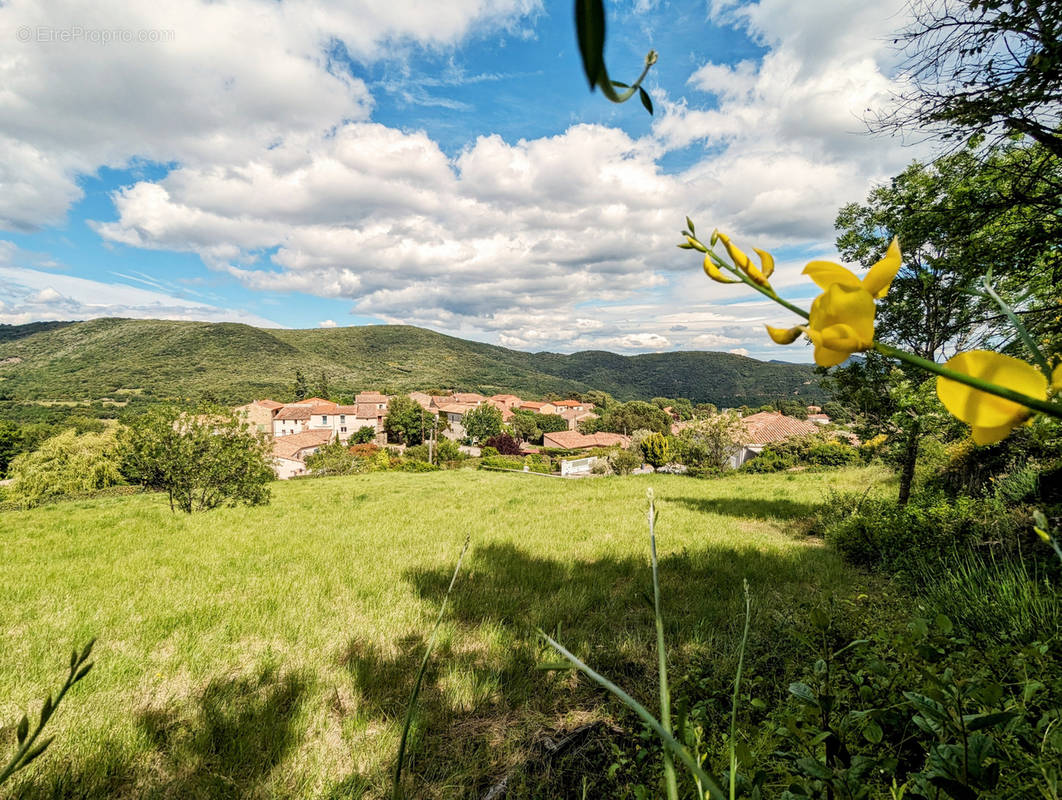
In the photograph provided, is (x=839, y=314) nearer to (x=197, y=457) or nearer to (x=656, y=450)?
(x=197, y=457)

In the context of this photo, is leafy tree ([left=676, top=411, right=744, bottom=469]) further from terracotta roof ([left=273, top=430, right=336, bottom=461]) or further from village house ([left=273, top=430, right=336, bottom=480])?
terracotta roof ([left=273, top=430, right=336, bottom=461])

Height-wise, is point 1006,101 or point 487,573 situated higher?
point 1006,101

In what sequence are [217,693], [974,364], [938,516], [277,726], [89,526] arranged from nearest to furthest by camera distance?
[974,364] → [277,726] → [217,693] → [938,516] → [89,526]

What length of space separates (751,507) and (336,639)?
951 centimetres

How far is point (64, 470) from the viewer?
27406 millimetres

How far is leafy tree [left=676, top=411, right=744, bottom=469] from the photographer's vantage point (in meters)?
26.7

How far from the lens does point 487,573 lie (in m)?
5.04

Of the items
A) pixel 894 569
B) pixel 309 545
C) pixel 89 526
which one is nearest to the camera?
pixel 894 569

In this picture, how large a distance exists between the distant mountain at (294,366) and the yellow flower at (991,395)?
9350 centimetres

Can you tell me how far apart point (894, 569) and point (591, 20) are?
6.56m

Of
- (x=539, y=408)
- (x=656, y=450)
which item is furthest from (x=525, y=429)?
(x=656, y=450)

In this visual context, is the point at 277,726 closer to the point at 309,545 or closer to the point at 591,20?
the point at 591,20

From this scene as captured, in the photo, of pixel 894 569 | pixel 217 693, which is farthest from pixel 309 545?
pixel 894 569

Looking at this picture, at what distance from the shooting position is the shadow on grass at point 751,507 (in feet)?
30.1
